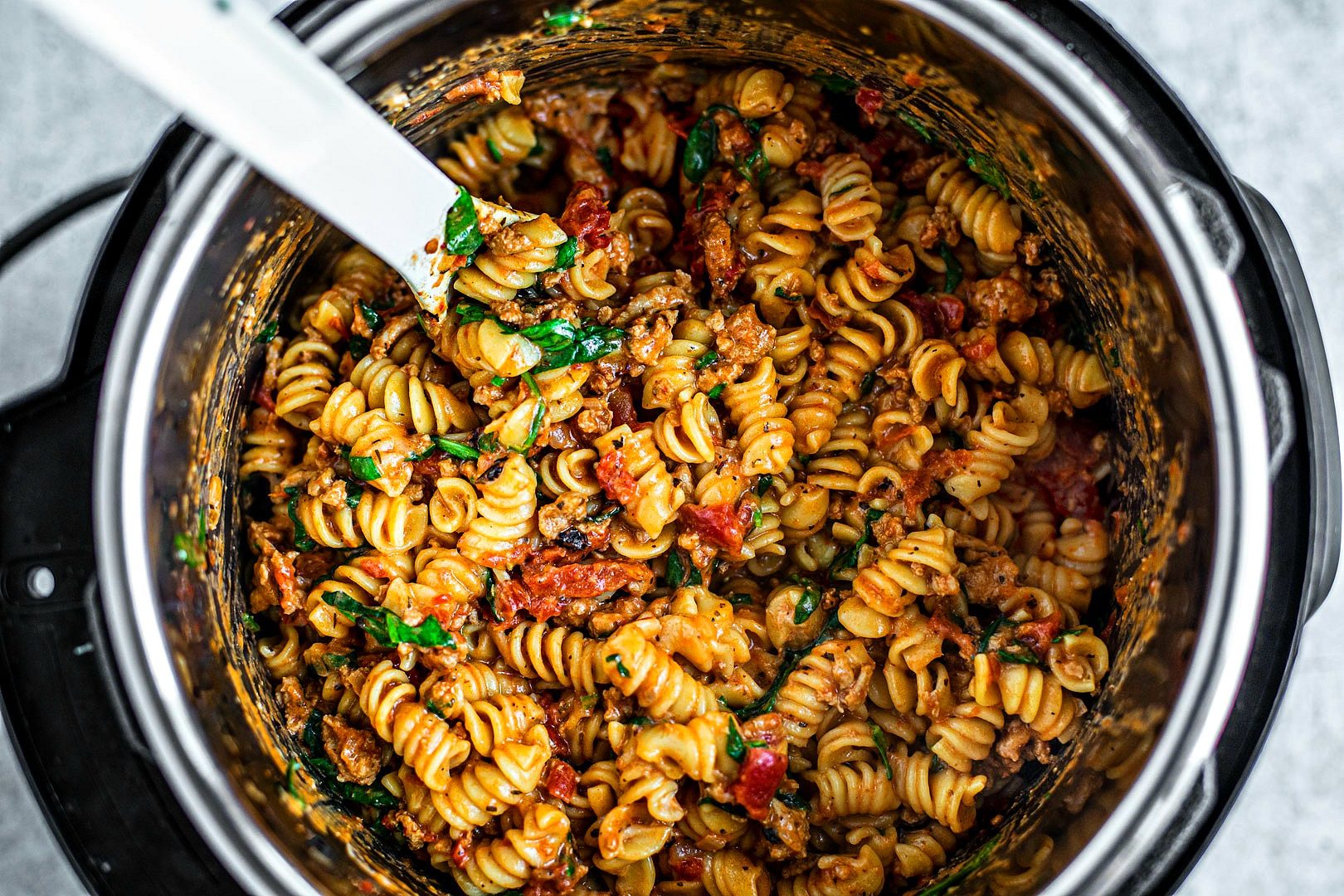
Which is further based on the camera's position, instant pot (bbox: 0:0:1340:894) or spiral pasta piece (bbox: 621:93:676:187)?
spiral pasta piece (bbox: 621:93:676:187)

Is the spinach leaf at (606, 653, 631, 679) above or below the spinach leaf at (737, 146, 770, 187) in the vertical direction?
below

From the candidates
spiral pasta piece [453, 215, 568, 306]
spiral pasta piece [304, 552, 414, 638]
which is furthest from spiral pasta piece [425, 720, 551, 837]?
spiral pasta piece [453, 215, 568, 306]

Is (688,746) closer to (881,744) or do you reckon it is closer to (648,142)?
(881,744)

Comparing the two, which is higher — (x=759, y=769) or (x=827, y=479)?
(x=827, y=479)

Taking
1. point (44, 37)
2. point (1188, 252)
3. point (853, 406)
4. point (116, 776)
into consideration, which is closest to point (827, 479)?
point (853, 406)

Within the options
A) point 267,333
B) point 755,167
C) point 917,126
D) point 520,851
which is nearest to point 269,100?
point 267,333

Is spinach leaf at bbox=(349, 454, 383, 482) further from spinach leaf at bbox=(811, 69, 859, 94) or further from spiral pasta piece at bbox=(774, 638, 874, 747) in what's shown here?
spinach leaf at bbox=(811, 69, 859, 94)

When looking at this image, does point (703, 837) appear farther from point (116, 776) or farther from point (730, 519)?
point (116, 776)
